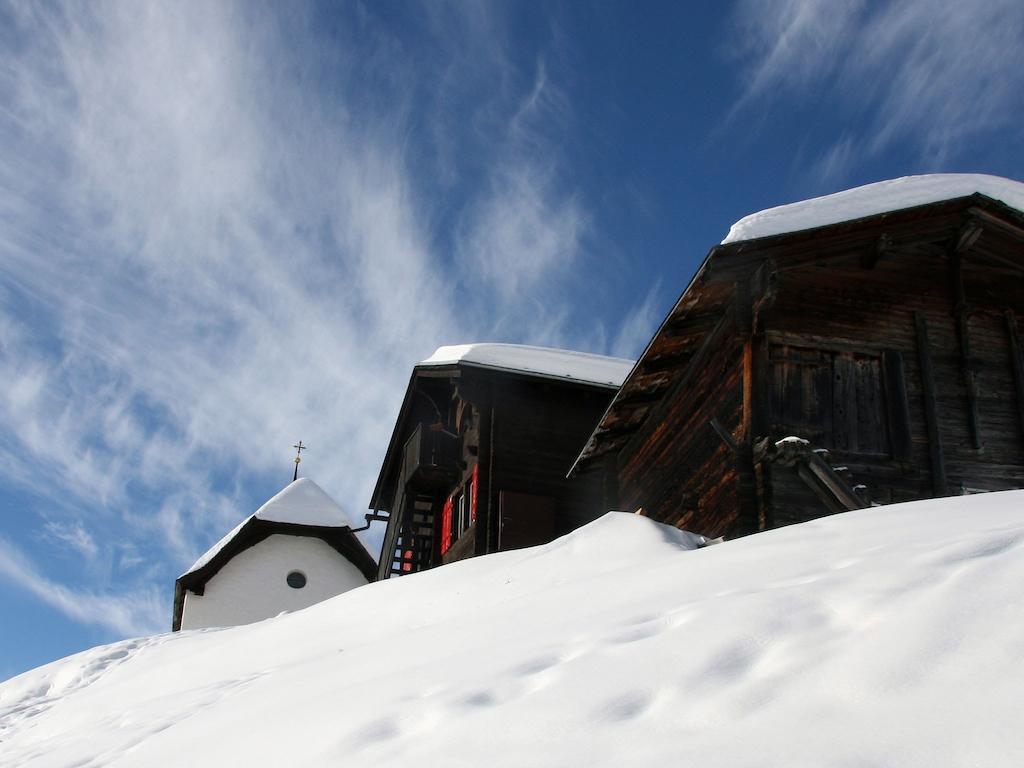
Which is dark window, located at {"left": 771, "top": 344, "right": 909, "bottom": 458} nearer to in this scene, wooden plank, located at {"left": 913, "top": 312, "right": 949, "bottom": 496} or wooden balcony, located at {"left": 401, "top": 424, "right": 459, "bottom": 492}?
wooden plank, located at {"left": 913, "top": 312, "right": 949, "bottom": 496}

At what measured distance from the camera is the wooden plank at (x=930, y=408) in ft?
35.1

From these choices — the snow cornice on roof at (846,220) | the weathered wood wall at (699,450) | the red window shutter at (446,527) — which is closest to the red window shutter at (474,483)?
the red window shutter at (446,527)

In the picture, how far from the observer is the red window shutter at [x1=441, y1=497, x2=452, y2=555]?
20.3 meters

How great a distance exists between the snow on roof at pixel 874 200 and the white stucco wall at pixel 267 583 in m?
16.7

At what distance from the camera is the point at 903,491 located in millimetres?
10672

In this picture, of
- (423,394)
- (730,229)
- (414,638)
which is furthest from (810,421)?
(423,394)

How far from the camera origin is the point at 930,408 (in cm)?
1110

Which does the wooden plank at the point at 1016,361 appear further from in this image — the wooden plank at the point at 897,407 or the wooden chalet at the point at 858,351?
the wooden plank at the point at 897,407

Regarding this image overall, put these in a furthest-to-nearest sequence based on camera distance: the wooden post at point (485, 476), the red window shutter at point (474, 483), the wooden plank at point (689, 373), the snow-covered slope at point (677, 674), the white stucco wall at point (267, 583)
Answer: the white stucco wall at point (267, 583), the red window shutter at point (474, 483), the wooden post at point (485, 476), the wooden plank at point (689, 373), the snow-covered slope at point (677, 674)

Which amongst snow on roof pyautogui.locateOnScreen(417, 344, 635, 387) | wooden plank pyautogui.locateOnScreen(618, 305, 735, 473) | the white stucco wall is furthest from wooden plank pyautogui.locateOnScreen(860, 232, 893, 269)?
the white stucco wall

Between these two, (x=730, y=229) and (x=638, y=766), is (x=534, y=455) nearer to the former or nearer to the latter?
(x=730, y=229)

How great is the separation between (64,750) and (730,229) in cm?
771

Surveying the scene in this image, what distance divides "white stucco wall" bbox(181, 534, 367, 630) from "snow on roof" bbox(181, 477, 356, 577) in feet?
1.65

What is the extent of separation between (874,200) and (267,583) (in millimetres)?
18248
